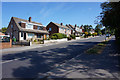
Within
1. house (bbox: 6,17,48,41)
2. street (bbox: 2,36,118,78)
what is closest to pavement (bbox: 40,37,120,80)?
street (bbox: 2,36,118,78)

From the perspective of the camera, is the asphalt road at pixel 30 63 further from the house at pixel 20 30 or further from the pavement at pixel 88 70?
the house at pixel 20 30

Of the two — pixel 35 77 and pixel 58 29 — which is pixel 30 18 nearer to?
pixel 58 29

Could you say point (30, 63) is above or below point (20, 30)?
below

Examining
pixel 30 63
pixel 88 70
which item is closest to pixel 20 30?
pixel 30 63

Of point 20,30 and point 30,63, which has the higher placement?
point 20,30

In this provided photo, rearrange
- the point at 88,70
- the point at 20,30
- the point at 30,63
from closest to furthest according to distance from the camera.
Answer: the point at 88,70 < the point at 30,63 < the point at 20,30

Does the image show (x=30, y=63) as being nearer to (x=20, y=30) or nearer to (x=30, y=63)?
(x=30, y=63)

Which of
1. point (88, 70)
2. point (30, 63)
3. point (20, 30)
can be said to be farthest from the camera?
point (20, 30)

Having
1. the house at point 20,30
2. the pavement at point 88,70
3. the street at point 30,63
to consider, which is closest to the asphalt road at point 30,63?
the street at point 30,63

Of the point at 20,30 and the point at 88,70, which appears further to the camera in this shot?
the point at 20,30

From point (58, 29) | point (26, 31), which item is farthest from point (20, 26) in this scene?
point (58, 29)

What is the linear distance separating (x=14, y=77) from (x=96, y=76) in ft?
12.9

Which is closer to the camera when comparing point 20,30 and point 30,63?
point 30,63

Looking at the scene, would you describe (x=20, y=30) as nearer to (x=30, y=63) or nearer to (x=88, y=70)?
(x=30, y=63)
